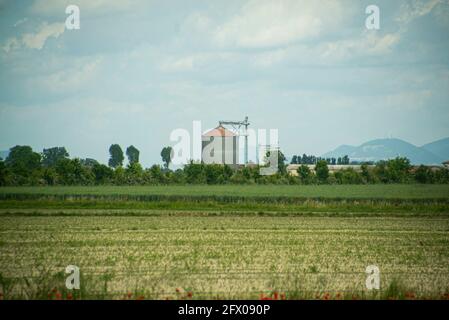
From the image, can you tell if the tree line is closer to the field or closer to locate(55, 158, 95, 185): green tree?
locate(55, 158, 95, 185): green tree

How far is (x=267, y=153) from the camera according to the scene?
463ft

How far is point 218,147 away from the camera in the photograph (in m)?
125

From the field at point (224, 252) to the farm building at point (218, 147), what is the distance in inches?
2810

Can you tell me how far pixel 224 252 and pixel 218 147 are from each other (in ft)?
327

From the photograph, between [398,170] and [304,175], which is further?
[304,175]

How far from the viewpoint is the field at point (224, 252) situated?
56.7ft

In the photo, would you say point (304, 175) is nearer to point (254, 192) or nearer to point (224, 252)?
point (254, 192)

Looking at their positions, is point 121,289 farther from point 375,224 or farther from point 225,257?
point 375,224

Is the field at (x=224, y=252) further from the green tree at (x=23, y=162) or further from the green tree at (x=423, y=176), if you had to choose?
the green tree at (x=423, y=176)

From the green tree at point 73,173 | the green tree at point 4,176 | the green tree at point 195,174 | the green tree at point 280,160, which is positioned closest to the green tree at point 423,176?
the green tree at point 280,160

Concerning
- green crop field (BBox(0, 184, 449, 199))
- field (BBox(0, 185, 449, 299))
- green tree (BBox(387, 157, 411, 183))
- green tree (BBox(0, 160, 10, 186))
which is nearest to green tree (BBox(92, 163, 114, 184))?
green tree (BBox(0, 160, 10, 186))

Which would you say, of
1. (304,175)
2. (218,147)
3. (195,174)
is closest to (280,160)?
(304,175)

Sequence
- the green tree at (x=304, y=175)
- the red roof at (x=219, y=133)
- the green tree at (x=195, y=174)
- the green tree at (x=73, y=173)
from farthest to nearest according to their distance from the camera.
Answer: the red roof at (x=219, y=133), the green tree at (x=304, y=175), the green tree at (x=195, y=174), the green tree at (x=73, y=173)

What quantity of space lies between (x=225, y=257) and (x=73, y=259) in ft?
18.0
